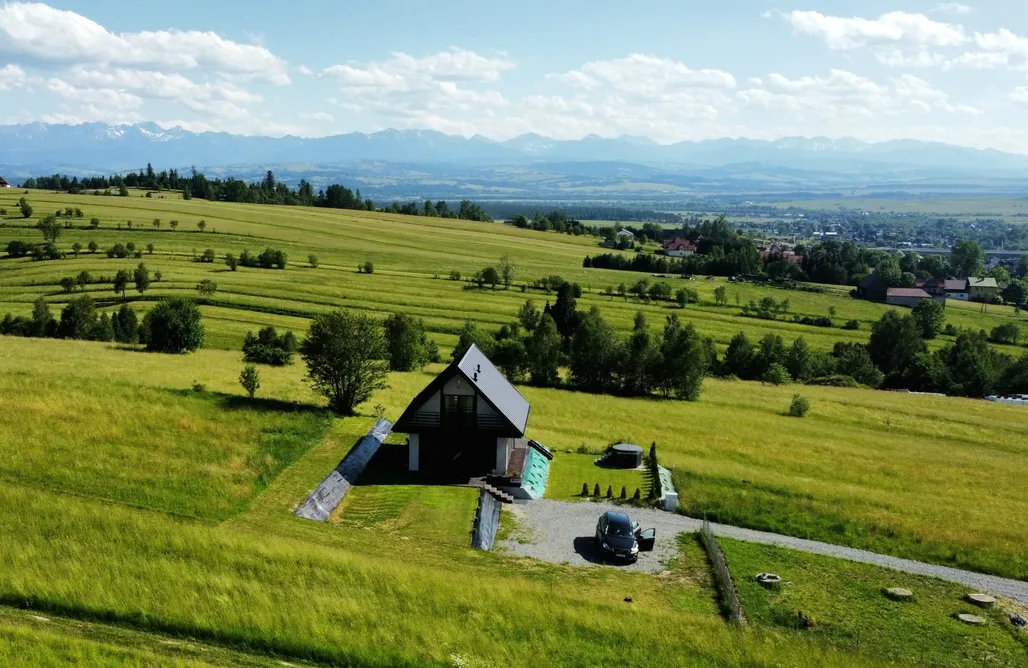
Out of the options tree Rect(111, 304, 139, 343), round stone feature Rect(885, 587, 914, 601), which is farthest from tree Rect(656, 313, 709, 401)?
tree Rect(111, 304, 139, 343)

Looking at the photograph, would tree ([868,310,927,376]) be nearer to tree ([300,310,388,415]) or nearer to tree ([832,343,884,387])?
tree ([832,343,884,387])

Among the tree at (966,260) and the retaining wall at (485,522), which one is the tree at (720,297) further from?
the tree at (966,260)

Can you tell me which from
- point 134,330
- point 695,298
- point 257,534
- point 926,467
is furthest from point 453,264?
point 257,534

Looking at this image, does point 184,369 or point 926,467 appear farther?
point 184,369

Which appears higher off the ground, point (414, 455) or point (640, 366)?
point (414, 455)

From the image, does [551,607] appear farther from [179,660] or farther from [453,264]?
[453,264]

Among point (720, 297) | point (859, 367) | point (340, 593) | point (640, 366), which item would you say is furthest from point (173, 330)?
point (720, 297)

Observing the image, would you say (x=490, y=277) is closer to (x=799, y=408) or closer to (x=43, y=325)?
(x=43, y=325)
